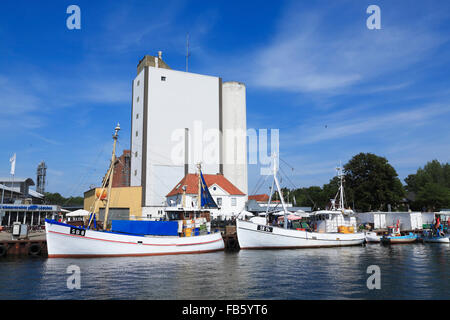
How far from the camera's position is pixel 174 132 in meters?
66.6

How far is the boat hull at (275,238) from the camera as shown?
1423 inches

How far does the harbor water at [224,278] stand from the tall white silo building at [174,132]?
120 feet

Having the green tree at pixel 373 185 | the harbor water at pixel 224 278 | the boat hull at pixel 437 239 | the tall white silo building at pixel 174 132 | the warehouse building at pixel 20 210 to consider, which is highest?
the tall white silo building at pixel 174 132

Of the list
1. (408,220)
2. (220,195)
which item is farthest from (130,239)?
(408,220)

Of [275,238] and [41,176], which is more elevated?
[41,176]

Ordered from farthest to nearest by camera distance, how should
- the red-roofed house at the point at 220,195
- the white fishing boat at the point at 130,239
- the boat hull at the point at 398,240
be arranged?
1. the red-roofed house at the point at 220,195
2. the boat hull at the point at 398,240
3. the white fishing boat at the point at 130,239

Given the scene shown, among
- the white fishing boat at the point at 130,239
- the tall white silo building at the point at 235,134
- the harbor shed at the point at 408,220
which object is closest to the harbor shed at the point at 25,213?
the white fishing boat at the point at 130,239

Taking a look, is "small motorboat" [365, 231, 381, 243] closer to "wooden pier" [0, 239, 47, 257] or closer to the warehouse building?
"wooden pier" [0, 239, 47, 257]

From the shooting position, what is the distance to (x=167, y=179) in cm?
6588

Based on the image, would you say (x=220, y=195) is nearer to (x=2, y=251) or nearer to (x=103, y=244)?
(x=103, y=244)

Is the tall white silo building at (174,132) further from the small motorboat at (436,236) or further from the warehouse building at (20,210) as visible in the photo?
the small motorboat at (436,236)

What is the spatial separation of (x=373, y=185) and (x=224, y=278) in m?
57.7

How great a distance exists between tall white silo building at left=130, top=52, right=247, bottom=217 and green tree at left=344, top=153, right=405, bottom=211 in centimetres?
2389
